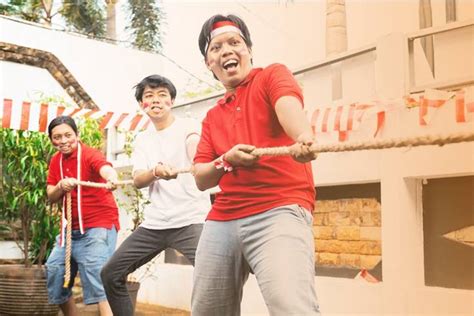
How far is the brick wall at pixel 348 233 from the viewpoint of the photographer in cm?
245

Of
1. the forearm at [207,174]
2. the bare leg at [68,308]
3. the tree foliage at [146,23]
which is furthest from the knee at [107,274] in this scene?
the tree foliage at [146,23]

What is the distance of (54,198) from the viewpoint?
2416mm

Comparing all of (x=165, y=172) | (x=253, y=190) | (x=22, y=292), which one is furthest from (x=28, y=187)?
(x=253, y=190)

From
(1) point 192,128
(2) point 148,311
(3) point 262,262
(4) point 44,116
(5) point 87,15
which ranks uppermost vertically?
(5) point 87,15

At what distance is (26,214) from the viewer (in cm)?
327

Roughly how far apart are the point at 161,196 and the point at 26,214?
1563 mm

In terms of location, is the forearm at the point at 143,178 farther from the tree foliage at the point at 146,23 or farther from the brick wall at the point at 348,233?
the tree foliage at the point at 146,23

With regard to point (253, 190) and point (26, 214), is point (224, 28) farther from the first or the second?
point (26, 214)

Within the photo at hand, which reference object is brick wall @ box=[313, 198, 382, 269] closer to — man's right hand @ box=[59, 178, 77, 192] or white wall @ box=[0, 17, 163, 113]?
man's right hand @ box=[59, 178, 77, 192]

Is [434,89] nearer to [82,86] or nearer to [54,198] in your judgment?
[54,198]

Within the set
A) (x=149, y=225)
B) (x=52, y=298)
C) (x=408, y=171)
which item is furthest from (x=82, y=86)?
(x=408, y=171)

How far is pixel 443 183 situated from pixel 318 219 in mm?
686

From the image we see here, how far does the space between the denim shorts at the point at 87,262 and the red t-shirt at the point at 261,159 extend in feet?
3.51

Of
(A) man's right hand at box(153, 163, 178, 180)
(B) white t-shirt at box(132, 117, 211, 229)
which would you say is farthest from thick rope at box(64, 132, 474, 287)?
(B) white t-shirt at box(132, 117, 211, 229)
